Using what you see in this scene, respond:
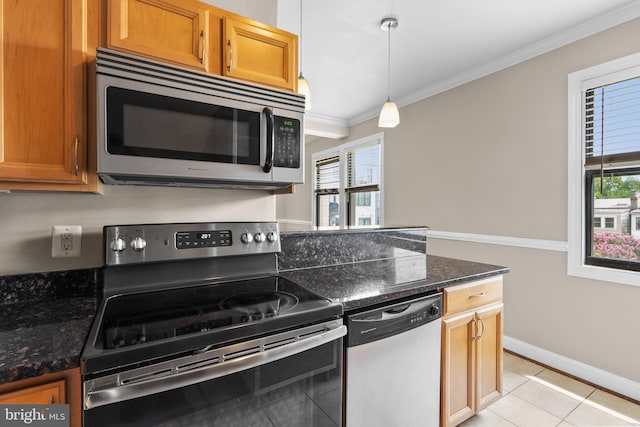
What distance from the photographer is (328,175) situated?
17.9ft

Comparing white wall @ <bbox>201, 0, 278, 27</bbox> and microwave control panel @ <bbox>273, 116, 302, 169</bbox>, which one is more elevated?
white wall @ <bbox>201, 0, 278, 27</bbox>

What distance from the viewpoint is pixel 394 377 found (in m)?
1.29

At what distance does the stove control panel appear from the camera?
1196 millimetres

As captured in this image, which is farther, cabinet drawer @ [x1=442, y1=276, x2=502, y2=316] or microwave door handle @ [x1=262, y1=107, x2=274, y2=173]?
cabinet drawer @ [x1=442, y1=276, x2=502, y2=316]

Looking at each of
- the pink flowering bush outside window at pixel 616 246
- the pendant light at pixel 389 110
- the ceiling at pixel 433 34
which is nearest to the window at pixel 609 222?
the pink flowering bush outside window at pixel 616 246

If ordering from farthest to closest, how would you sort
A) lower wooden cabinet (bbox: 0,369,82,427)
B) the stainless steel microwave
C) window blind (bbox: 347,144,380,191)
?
window blind (bbox: 347,144,380,191) → the stainless steel microwave → lower wooden cabinet (bbox: 0,369,82,427)

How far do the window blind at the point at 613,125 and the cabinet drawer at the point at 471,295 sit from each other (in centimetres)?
140

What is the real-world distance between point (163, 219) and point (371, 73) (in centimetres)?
255

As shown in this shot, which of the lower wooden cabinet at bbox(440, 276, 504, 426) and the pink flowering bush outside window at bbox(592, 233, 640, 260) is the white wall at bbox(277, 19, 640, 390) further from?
the lower wooden cabinet at bbox(440, 276, 504, 426)

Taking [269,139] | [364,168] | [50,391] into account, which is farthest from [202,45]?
[364,168]

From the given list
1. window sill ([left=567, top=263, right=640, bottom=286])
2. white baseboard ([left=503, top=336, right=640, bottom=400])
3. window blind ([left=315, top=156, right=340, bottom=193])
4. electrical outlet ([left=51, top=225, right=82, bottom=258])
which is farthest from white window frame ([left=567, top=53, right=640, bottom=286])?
window blind ([left=315, top=156, right=340, bottom=193])

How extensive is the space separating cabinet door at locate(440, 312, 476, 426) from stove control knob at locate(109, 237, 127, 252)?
1460mm

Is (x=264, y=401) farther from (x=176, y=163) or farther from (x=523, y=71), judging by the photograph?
(x=523, y=71)

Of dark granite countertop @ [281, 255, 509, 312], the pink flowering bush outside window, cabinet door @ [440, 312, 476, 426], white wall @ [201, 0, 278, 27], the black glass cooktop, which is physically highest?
white wall @ [201, 0, 278, 27]
